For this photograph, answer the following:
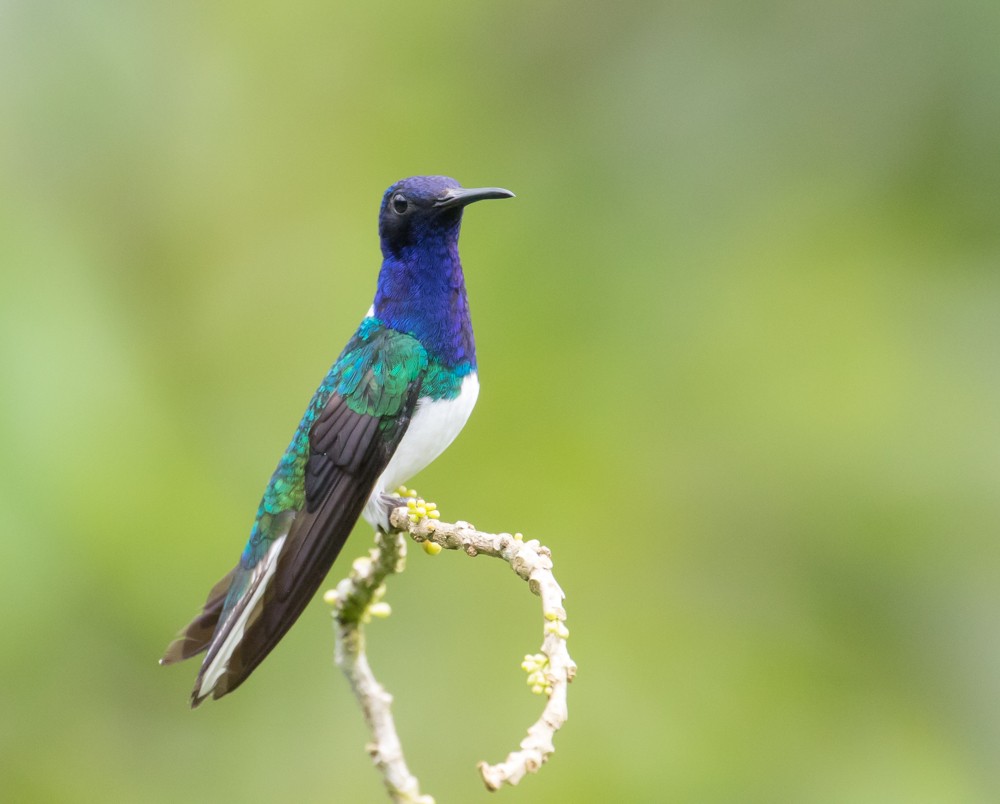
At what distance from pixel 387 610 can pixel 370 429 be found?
463 mm

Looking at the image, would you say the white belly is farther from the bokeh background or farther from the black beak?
the bokeh background

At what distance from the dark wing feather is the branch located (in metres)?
0.13

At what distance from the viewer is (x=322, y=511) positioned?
106 inches

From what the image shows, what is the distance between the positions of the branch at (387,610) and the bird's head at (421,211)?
2.45ft

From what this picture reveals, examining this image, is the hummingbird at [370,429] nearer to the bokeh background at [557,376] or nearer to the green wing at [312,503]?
the green wing at [312,503]

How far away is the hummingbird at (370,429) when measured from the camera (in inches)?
102

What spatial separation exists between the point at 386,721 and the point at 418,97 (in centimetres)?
311

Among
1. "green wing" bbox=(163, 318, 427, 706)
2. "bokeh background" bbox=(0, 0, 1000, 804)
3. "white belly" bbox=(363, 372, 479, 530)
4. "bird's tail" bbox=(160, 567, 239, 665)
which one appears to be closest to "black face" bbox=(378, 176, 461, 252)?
"green wing" bbox=(163, 318, 427, 706)

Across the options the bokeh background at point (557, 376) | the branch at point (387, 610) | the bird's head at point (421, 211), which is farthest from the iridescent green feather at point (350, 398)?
the bokeh background at point (557, 376)

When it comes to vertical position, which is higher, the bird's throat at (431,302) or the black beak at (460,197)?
the black beak at (460,197)

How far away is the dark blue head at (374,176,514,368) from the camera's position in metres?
2.92

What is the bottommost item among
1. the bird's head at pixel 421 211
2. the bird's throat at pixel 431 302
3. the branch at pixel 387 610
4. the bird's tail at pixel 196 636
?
the bird's tail at pixel 196 636

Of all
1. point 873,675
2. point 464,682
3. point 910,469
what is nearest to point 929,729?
point 873,675

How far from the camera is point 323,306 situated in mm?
4496
